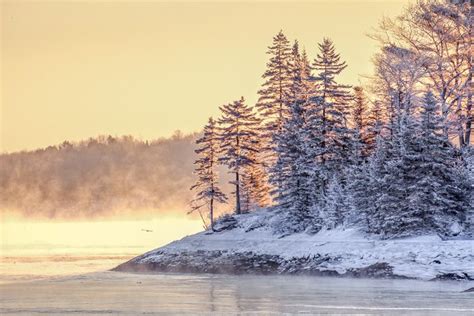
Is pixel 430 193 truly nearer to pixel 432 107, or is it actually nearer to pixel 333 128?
pixel 432 107

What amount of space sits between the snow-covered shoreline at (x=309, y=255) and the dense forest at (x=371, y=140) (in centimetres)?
196

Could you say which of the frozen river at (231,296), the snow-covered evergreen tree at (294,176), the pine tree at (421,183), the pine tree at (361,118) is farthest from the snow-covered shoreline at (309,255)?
the pine tree at (361,118)

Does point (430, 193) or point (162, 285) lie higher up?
point (430, 193)

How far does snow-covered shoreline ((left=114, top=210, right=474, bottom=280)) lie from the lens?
2175 inches

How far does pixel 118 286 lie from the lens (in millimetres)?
51625

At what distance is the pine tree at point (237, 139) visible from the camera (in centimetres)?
8475

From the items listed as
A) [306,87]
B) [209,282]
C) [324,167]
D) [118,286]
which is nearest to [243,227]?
[324,167]

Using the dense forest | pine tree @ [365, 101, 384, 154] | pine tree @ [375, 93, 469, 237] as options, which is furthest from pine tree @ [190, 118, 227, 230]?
pine tree @ [375, 93, 469, 237]

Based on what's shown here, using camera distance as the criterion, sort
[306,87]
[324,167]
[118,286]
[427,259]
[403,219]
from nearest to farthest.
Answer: [118,286] → [427,259] → [403,219] → [324,167] → [306,87]

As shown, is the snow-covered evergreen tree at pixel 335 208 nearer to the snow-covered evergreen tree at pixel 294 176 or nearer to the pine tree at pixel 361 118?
the snow-covered evergreen tree at pixel 294 176

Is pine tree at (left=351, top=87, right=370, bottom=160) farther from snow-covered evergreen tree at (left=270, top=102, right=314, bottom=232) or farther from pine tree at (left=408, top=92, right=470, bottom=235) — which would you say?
pine tree at (left=408, top=92, right=470, bottom=235)

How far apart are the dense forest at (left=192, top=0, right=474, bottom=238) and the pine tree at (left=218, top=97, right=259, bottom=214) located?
0.32 feet

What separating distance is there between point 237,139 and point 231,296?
4066 cm

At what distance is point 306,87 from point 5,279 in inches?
1503
